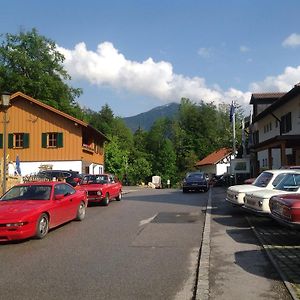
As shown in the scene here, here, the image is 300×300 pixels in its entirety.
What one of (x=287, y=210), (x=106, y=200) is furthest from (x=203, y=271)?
(x=106, y=200)

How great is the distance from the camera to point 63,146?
41.0 metres

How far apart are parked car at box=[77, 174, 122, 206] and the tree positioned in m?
39.0

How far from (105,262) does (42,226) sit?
3324 mm

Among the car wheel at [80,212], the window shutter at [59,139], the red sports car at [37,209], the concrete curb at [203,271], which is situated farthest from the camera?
the window shutter at [59,139]

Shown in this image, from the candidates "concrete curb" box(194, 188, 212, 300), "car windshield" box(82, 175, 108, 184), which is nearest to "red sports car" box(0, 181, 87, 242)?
"concrete curb" box(194, 188, 212, 300)

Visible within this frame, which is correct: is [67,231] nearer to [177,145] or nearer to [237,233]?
[237,233]

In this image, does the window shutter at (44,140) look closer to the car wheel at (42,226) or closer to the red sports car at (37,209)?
the red sports car at (37,209)

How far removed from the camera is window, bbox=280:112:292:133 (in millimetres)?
Result: 29281

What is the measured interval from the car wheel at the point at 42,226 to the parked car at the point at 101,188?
297 inches

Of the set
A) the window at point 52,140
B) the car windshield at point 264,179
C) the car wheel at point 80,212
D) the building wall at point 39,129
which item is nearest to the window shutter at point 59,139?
the window at point 52,140

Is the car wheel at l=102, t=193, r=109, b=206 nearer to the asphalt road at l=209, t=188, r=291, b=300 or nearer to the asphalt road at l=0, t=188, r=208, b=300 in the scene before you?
the asphalt road at l=0, t=188, r=208, b=300

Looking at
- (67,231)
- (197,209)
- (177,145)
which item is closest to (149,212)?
(197,209)

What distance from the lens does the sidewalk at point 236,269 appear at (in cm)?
637

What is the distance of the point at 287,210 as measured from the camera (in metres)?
9.26
